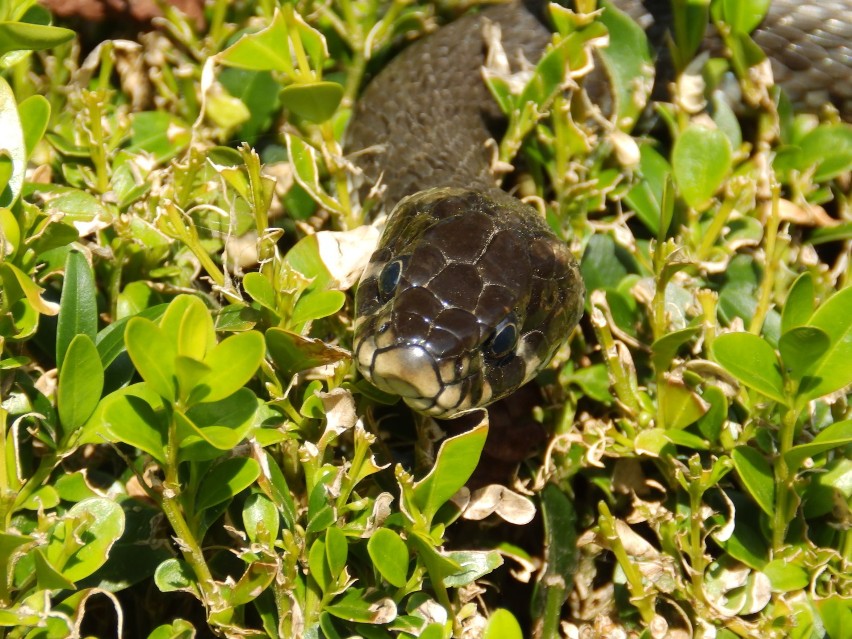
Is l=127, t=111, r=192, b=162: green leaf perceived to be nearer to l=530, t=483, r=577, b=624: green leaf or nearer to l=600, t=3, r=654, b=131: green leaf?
l=600, t=3, r=654, b=131: green leaf

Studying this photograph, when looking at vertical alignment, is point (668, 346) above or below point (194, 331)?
below

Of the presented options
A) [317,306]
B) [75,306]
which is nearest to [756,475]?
[317,306]

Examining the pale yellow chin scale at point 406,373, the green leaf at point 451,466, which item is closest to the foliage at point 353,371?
the green leaf at point 451,466

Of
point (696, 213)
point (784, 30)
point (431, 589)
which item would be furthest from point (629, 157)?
point (431, 589)

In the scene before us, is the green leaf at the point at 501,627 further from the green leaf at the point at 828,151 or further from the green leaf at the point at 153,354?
the green leaf at the point at 828,151

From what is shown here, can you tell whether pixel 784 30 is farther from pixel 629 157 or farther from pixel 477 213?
pixel 477 213

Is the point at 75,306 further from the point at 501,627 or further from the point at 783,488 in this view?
the point at 783,488

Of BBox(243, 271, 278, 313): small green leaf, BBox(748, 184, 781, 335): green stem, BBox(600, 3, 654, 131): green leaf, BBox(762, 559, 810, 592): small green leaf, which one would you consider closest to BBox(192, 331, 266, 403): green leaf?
BBox(243, 271, 278, 313): small green leaf
